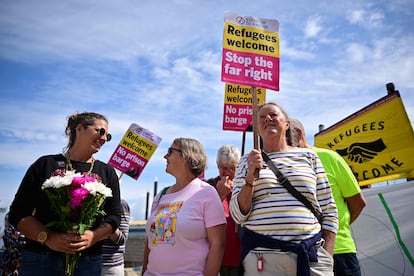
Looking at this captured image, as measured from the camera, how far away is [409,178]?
15.5 ft

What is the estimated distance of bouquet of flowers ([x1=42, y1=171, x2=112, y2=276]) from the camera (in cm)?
209

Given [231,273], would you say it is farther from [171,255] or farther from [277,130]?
[277,130]

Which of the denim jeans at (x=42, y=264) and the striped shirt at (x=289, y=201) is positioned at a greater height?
the striped shirt at (x=289, y=201)

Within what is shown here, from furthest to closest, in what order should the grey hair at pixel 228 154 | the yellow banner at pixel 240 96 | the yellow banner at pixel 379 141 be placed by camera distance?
1. the yellow banner at pixel 240 96
2. the yellow banner at pixel 379 141
3. the grey hair at pixel 228 154

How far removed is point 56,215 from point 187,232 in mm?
900

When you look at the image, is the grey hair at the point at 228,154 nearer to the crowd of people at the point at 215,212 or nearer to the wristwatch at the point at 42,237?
the crowd of people at the point at 215,212

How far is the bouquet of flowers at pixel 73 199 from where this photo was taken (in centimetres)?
209

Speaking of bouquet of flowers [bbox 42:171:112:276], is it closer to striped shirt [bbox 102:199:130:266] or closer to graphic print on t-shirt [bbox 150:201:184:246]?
graphic print on t-shirt [bbox 150:201:184:246]

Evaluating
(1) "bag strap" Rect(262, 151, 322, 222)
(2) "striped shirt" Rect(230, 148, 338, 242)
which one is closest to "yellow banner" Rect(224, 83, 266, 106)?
(2) "striped shirt" Rect(230, 148, 338, 242)

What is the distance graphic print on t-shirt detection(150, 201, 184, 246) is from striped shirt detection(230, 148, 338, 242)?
0.50 meters

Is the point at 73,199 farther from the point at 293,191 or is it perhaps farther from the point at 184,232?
the point at 293,191

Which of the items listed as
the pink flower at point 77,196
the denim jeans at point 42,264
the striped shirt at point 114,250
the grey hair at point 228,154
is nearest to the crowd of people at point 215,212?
the denim jeans at point 42,264

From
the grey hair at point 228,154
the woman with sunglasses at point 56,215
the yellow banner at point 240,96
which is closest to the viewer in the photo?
the woman with sunglasses at point 56,215

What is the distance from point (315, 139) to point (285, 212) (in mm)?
4992
